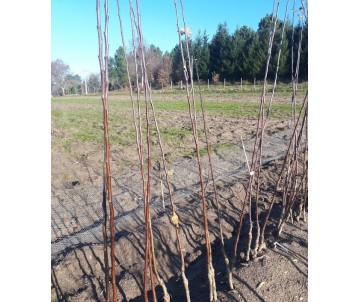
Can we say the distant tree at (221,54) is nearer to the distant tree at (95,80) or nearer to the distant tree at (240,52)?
the distant tree at (240,52)

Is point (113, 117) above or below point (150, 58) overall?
below

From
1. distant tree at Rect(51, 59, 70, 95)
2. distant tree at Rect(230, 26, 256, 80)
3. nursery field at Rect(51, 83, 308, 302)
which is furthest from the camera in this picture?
distant tree at Rect(230, 26, 256, 80)

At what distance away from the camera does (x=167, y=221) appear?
2600 millimetres

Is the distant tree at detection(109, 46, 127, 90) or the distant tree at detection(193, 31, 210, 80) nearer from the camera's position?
the distant tree at detection(109, 46, 127, 90)

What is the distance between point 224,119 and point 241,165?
3.94 metres

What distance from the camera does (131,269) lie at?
212 cm

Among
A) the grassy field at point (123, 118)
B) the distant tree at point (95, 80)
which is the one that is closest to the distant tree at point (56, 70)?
the distant tree at point (95, 80)

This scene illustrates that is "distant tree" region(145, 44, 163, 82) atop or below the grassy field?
atop

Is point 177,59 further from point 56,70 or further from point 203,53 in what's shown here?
point 203,53

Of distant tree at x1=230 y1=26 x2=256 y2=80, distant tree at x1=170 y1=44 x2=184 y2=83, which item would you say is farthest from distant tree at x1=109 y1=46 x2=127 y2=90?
distant tree at x1=230 y1=26 x2=256 y2=80

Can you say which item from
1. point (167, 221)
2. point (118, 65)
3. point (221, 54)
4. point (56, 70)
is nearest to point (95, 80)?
point (118, 65)

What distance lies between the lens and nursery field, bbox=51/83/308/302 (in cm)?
179

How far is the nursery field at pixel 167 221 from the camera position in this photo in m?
1.79

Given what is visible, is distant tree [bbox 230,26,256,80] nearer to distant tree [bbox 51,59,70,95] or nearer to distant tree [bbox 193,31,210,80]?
distant tree [bbox 193,31,210,80]
